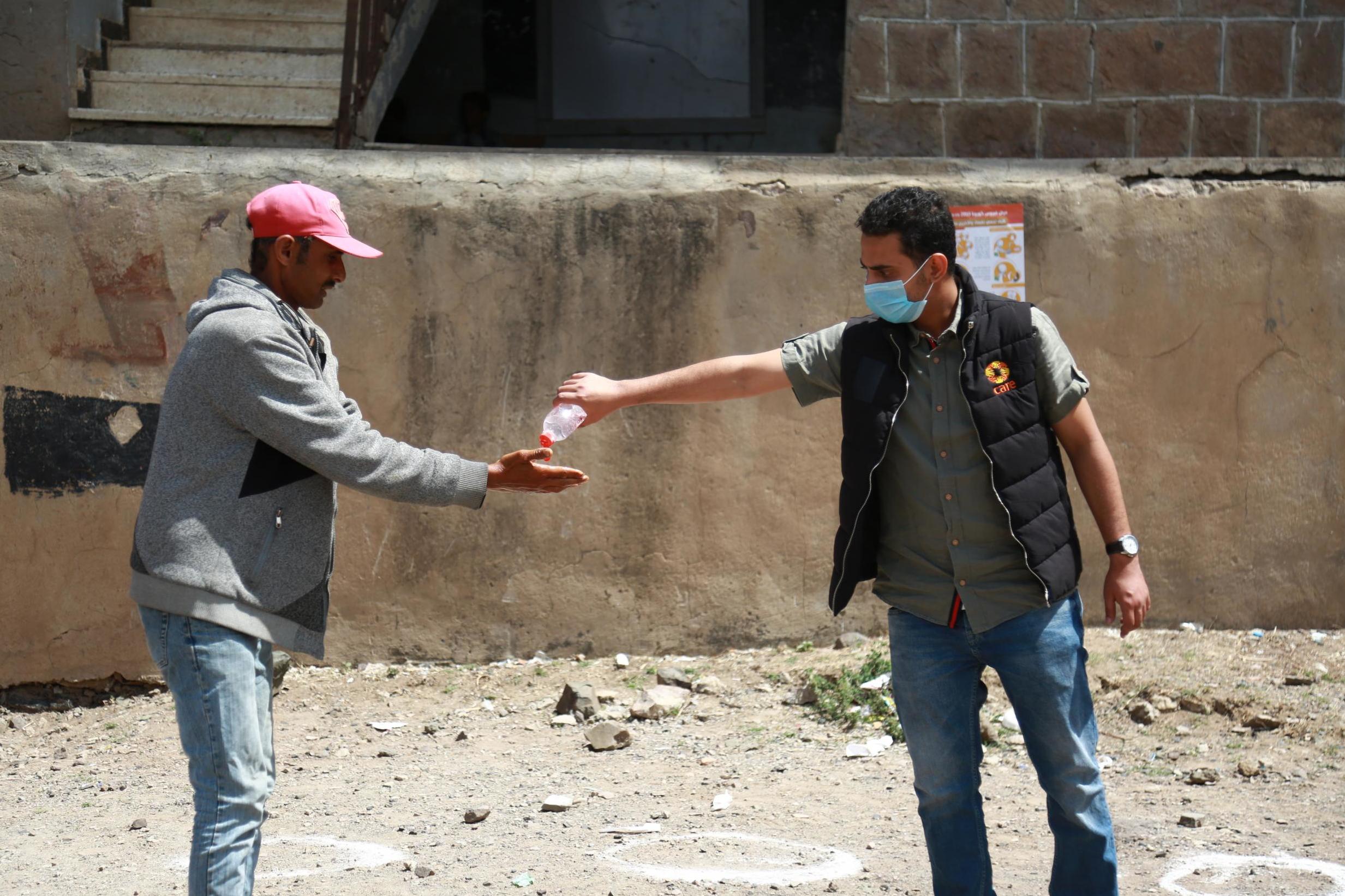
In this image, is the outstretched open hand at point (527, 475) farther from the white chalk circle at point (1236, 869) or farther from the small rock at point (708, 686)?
the small rock at point (708, 686)

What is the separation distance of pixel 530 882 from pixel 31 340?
3270mm

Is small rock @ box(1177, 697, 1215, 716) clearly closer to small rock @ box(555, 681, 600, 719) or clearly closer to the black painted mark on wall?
small rock @ box(555, 681, 600, 719)

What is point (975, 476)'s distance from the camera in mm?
2826

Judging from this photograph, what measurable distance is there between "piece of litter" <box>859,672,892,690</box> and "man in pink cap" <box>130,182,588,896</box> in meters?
2.83


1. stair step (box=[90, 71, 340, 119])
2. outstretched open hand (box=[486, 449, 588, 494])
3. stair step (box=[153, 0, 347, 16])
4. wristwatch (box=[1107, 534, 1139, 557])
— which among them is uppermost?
stair step (box=[153, 0, 347, 16])

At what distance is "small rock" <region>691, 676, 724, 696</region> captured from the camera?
5.34 m

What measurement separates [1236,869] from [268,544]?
289 cm

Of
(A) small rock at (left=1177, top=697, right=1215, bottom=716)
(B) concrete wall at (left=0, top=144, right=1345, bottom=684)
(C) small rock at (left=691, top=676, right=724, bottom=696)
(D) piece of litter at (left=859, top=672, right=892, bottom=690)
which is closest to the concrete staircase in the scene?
(B) concrete wall at (left=0, top=144, right=1345, bottom=684)

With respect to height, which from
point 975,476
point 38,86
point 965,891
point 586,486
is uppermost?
point 38,86

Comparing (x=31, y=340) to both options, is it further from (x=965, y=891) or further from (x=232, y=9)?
(x=965, y=891)

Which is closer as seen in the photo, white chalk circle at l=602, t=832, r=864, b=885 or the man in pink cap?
the man in pink cap

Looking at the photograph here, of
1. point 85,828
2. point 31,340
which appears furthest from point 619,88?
point 85,828

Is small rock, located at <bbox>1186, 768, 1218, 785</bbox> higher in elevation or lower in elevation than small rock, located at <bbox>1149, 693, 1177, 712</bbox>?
lower

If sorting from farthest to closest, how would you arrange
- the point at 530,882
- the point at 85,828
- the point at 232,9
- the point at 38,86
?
1. the point at 232,9
2. the point at 38,86
3. the point at 85,828
4. the point at 530,882
